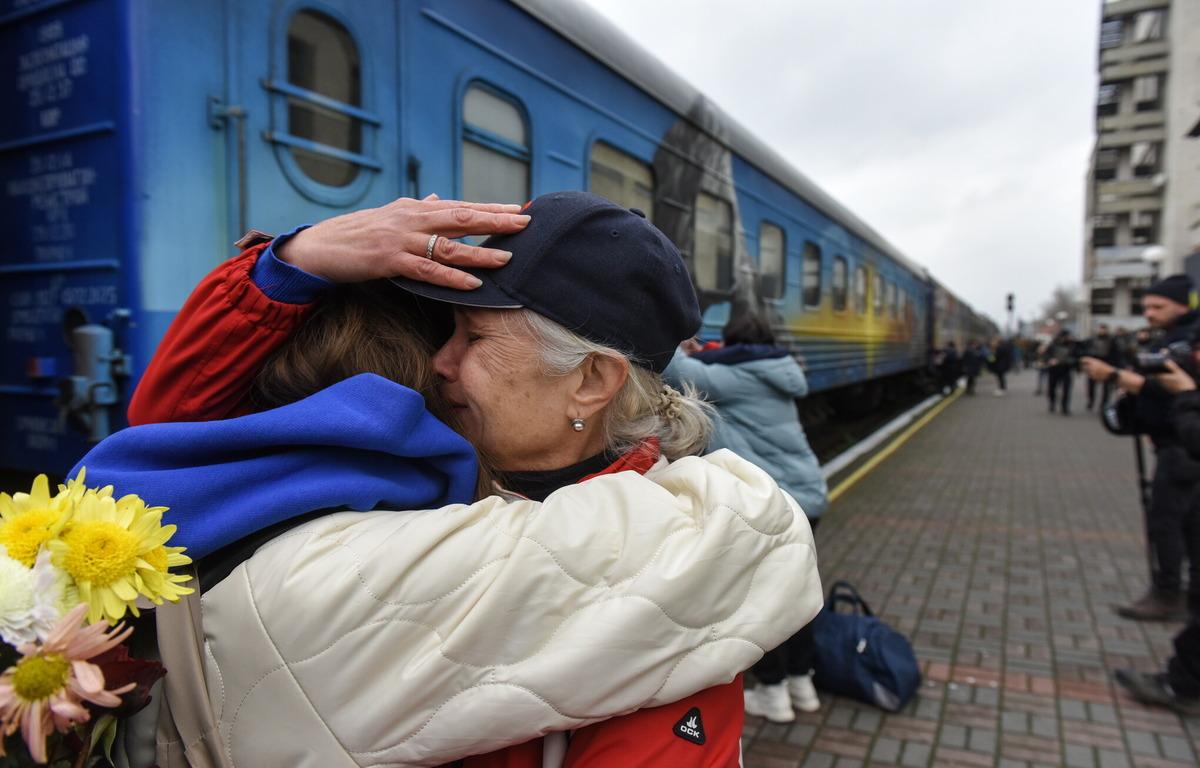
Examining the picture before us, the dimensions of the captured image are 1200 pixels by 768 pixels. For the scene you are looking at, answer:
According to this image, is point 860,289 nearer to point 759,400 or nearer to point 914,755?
point 759,400

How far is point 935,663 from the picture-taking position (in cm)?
430

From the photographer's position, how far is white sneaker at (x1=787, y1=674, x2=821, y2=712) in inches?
146

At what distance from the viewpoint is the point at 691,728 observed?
994mm

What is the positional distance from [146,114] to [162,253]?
41 cm

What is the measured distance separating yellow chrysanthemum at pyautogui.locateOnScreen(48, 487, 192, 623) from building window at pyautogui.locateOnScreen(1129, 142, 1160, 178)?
4942 centimetres

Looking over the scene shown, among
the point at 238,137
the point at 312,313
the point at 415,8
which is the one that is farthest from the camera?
the point at 415,8

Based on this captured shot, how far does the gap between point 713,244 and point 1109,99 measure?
46184 mm

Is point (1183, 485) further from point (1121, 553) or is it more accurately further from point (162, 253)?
point (162, 253)

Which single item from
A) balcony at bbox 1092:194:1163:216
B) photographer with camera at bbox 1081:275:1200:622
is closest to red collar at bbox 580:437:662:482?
photographer with camera at bbox 1081:275:1200:622

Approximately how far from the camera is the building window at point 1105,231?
1679 inches

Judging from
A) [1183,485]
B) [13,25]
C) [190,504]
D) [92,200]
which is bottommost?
[1183,485]

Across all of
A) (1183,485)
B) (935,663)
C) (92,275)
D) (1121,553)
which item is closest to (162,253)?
(92,275)

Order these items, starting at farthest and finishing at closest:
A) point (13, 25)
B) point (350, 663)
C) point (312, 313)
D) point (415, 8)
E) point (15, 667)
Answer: point (415, 8) → point (13, 25) → point (312, 313) → point (350, 663) → point (15, 667)

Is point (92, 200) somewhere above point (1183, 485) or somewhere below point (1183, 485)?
above
